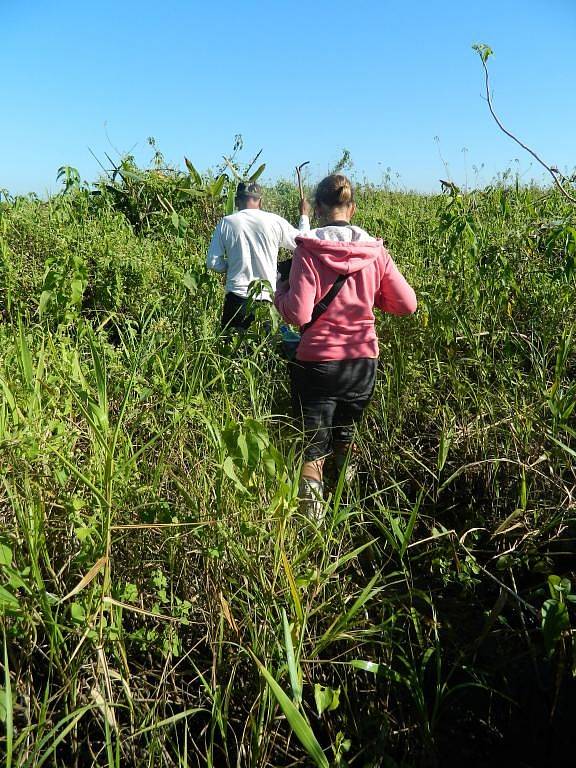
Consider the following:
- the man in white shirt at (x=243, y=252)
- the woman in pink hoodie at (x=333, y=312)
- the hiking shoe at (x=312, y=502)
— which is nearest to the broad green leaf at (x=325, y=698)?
the hiking shoe at (x=312, y=502)

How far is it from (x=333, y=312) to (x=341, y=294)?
75 mm

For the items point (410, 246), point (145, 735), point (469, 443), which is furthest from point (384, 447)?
point (410, 246)

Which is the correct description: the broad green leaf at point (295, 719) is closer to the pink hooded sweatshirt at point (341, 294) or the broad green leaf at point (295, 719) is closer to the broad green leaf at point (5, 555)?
the broad green leaf at point (5, 555)

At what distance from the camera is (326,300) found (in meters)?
2.27

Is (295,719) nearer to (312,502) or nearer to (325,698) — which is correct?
(325,698)

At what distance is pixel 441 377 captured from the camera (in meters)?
2.77

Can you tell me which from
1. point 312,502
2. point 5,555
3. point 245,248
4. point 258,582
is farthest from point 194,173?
point 5,555

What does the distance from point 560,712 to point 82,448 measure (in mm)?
1665

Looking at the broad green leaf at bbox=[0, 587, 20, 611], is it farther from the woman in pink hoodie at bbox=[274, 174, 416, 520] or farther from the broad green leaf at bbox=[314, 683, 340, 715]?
the woman in pink hoodie at bbox=[274, 174, 416, 520]

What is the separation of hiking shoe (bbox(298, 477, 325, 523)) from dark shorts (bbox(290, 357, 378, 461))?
0.39 feet

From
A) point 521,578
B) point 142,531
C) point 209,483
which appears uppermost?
point 209,483

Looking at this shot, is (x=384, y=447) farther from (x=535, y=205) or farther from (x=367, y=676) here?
(x=535, y=205)

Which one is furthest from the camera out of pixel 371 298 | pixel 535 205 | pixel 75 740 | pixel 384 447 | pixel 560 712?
pixel 535 205

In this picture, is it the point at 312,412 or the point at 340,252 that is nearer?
the point at 340,252
